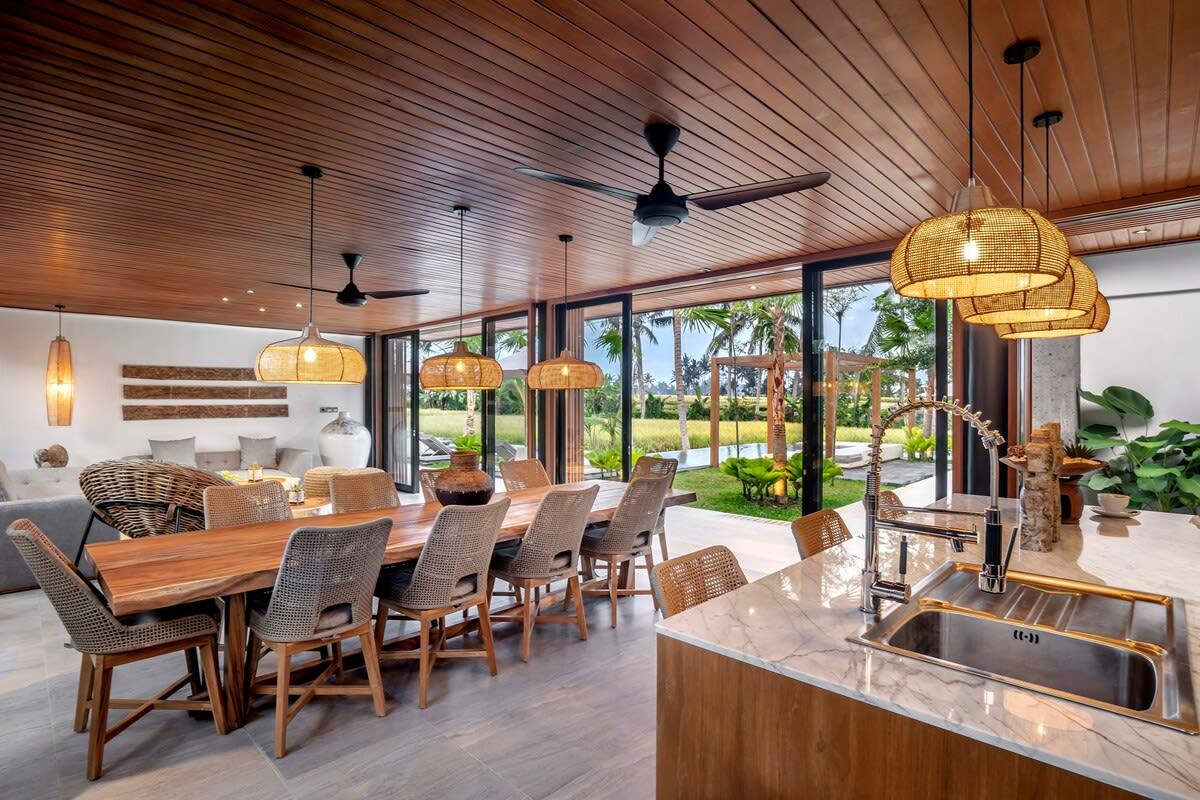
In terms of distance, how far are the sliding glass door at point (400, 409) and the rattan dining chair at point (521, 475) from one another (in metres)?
4.71

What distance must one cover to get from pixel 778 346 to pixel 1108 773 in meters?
8.62

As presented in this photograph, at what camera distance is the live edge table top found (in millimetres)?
2158

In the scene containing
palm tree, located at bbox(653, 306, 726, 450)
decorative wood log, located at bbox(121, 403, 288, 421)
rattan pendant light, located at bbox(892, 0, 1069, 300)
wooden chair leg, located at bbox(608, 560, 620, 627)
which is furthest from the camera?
palm tree, located at bbox(653, 306, 726, 450)

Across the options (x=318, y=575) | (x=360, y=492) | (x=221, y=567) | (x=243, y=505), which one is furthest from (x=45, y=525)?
(x=318, y=575)

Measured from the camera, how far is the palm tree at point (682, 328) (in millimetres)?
10680

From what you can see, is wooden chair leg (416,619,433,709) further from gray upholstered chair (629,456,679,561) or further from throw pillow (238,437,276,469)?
throw pillow (238,437,276,469)

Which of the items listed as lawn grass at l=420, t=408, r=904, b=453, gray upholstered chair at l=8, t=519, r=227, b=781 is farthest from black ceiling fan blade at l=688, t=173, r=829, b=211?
lawn grass at l=420, t=408, r=904, b=453

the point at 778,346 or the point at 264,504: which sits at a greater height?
the point at 778,346

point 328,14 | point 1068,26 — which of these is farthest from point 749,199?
point 328,14

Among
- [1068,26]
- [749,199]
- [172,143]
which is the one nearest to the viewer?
[1068,26]

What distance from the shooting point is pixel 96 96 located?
7.58 ft

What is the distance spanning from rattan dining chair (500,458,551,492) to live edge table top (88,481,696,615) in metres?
1.27

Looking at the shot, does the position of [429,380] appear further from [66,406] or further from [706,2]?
[66,406]

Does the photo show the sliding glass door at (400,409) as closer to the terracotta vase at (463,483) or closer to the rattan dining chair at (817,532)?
the terracotta vase at (463,483)
